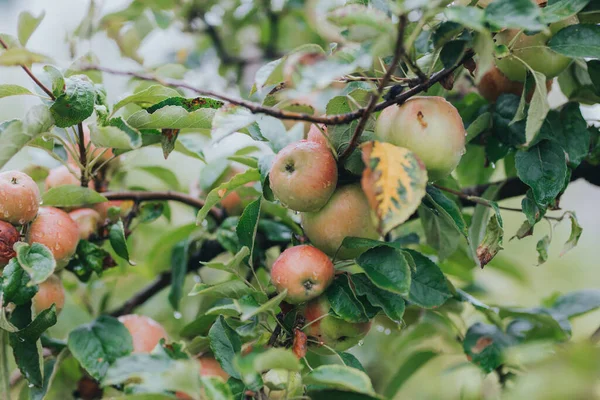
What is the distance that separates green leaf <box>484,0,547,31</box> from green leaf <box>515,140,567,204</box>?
220 millimetres

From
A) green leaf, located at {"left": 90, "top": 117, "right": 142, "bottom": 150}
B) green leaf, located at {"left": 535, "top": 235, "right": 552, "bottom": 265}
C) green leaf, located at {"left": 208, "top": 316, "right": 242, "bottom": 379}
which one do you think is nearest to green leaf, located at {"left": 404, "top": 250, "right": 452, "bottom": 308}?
green leaf, located at {"left": 535, "top": 235, "right": 552, "bottom": 265}

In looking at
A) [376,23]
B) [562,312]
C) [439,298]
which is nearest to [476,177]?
[562,312]

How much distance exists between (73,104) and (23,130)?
0.08 metres

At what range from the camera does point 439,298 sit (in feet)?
2.49

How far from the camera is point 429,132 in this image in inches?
25.4

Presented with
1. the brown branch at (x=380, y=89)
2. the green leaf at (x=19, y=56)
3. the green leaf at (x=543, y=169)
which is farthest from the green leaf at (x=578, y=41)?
the green leaf at (x=19, y=56)

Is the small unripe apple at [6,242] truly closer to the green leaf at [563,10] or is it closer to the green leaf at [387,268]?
the green leaf at [387,268]

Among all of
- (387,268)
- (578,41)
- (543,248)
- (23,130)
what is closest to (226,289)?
(387,268)

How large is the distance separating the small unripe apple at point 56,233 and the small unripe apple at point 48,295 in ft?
0.09

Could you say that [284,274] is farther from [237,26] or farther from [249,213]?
[237,26]

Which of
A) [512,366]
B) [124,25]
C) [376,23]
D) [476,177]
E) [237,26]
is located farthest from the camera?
[237,26]

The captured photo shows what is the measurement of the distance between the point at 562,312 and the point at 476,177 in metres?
0.27

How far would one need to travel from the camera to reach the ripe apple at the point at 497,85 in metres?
0.89

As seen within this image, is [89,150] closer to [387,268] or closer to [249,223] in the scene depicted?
[249,223]
